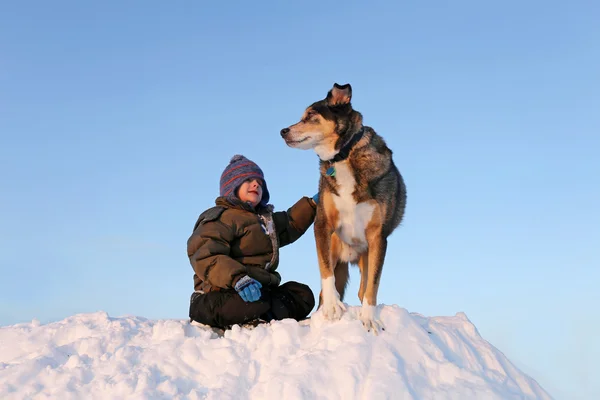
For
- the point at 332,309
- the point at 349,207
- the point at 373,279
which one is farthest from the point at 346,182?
the point at 332,309

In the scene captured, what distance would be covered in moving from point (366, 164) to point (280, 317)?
1.95m

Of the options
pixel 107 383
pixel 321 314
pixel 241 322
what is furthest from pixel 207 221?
pixel 107 383

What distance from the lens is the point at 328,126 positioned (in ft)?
19.4

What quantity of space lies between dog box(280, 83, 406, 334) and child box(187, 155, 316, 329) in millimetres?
759

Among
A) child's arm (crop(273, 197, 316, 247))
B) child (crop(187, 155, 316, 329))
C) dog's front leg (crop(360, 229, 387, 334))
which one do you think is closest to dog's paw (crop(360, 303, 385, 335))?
dog's front leg (crop(360, 229, 387, 334))

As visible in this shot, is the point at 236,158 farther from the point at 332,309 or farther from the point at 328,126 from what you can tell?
the point at 332,309

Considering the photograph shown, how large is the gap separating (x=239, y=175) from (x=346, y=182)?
1.54 meters

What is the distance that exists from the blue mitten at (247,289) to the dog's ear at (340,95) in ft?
6.85

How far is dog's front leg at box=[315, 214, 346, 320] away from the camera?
18.2ft

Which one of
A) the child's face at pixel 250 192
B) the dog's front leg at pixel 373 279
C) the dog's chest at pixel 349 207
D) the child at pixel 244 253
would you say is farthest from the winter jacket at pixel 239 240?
the dog's front leg at pixel 373 279

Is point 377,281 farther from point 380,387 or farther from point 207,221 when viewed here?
point 207,221

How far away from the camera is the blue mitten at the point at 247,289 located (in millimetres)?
5805

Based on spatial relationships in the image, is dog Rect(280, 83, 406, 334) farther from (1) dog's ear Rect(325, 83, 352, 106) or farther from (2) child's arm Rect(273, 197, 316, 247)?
(2) child's arm Rect(273, 197, 316, 247)

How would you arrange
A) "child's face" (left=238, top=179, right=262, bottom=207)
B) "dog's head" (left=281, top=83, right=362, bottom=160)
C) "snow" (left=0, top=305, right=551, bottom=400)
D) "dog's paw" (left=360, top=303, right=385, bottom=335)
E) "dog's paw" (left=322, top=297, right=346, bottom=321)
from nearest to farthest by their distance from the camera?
1. "snow" (left=0, top=305, right=551, bottom=400)
2. "dog's paw" (left=360, top=303, right=385, bottom=335)
3. "dog's paw" (left=322, top=297, right=346, bottom=321)
4. "dog's head" (left=281, top=83, right=362, bottom=160)
5. "child's face" (left=238, top=179, right=262, bottom=207)
